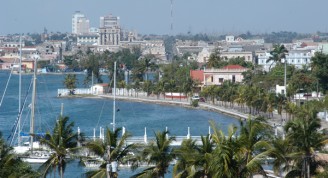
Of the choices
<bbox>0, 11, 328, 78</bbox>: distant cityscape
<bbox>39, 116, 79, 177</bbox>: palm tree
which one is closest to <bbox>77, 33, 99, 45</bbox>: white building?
<bbox>0, 11, 328, 78</bbox>: distant cityscape

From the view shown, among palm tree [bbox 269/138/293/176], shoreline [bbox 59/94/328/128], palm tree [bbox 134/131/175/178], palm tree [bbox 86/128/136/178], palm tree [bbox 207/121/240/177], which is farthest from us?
shoreline [bbox 59/94/328/128]

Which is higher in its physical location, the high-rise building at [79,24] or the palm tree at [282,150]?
the high-rise building at [79,24]

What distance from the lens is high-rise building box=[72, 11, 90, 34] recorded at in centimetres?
16616

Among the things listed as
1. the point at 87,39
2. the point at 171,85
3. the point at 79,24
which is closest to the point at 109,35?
the point at 87,39

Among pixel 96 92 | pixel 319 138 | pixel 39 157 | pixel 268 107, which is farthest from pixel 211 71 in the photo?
pixel 319 138

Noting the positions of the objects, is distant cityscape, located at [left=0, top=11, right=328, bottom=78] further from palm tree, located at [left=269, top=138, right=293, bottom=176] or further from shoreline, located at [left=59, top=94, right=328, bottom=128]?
palm tree, located at [left=269, top=138, right=293, bottom=176]

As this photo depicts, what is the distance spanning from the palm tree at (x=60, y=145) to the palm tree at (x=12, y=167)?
801 millimetres

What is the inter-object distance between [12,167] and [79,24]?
156m

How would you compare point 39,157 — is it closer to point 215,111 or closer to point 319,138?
point 319,138

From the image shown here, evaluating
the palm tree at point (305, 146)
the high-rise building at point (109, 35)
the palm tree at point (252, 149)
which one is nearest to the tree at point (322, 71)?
the palm tree at point (305, 146)

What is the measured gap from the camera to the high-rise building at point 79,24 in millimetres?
166163

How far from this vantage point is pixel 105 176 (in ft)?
40.5

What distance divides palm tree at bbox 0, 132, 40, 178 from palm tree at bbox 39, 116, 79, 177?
801 mm

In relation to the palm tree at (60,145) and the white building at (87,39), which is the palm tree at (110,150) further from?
the white building at (87,39)
